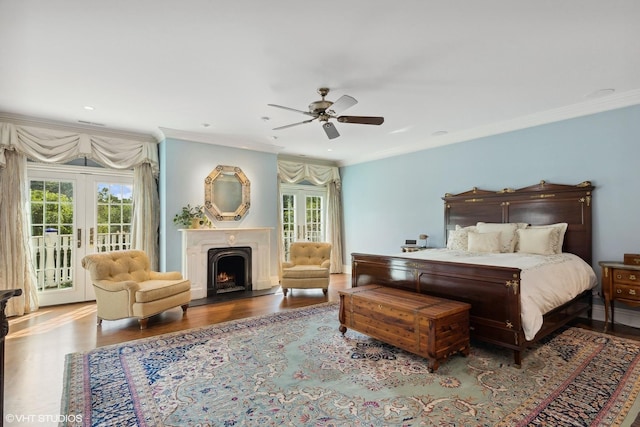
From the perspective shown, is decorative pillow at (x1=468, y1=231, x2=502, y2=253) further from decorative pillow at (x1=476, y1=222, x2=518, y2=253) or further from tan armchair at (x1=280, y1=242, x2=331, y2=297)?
tan armchair at (x1=280, y1=242, x2=331, y2=297)

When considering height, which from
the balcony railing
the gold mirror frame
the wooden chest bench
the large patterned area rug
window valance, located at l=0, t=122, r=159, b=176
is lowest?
the large patterned area rug

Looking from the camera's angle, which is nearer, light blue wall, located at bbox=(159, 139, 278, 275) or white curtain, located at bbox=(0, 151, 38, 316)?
white curtain, located at bbox=(0, 151, 38, 316)

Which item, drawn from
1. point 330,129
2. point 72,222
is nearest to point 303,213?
point 330,129

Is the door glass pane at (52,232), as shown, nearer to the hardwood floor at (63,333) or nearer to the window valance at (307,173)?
the hardwood floor at (63,333)

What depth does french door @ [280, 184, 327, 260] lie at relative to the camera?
7547 mm

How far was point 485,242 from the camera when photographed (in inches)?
179

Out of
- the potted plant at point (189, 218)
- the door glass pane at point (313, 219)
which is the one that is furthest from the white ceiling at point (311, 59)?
the door glass pane at point (313, 219)

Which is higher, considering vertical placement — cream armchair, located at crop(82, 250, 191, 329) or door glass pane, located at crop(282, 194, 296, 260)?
door glass pane, located at crop(282, 194, 296, 260)

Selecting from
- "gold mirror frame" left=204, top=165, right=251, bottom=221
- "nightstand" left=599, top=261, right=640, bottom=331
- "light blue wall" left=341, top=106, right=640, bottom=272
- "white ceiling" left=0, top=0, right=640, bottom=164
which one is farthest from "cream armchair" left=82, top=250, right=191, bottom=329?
"nightstand" left=599, top=261, right=640, bottom=331

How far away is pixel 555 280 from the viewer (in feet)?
11.0

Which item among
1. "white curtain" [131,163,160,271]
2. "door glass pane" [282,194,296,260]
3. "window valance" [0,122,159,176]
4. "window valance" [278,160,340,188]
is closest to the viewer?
"window valance" [0,122,159,176]

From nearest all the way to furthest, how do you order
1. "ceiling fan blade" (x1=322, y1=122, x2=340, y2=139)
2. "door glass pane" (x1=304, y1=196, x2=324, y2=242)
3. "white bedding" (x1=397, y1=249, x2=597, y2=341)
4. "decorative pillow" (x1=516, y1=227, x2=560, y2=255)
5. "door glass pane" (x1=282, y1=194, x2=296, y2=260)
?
"white bedding" (x1=397, y1=249, x2=597, y2=341) → "ceiling fan blade" (x1=322, y1=122, x2=340, y2=139) → "decorative pillow" (x1=516, y1=227, x2=560, y2=255) → "door glass pane" (x1=282, y1=194, x2=296, y2=260) → "door glass pane" (x1=304, y1=196, x2=324, y2=242)

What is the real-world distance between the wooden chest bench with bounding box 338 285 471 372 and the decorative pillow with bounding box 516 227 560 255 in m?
1.82

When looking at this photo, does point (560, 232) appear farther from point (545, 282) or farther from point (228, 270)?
point (228, 270)
